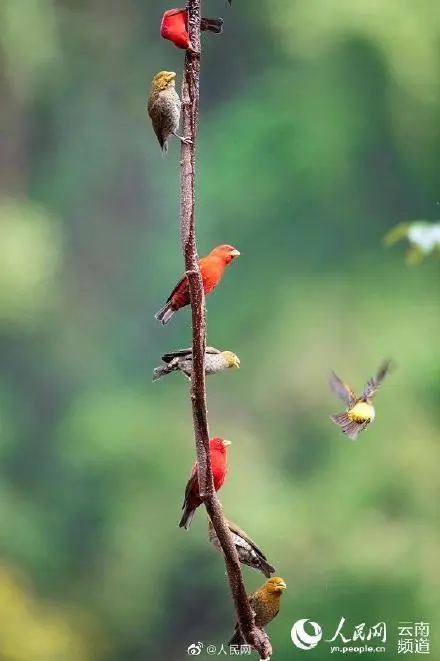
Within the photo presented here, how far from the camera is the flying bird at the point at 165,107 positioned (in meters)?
1.77

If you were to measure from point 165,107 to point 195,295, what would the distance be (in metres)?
0.45

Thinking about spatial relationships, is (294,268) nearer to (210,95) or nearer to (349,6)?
(210,95)

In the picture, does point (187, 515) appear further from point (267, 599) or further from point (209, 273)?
point (209, 273)

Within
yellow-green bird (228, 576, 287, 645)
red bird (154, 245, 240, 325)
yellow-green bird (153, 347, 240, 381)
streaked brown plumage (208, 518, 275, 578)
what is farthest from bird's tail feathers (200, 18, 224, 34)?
yellow-green bird (228, 576, 287, 645)

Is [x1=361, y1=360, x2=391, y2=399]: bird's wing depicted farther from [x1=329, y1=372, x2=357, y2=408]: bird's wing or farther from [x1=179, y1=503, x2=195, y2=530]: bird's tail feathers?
[x1=179, y1=503, x2=195, y2=530]: bird's tail feathers

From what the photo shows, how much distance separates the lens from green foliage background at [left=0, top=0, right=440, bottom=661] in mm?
2637

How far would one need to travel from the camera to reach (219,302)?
9.03 feet

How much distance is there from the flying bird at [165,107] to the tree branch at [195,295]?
192 millimetres

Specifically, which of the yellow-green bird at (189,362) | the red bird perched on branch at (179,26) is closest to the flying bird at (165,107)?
the red bird perched on branch at (179,26)

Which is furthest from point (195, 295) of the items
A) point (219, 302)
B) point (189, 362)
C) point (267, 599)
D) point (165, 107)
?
point (219, 302)

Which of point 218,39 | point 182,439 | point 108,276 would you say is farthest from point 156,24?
point 182,439

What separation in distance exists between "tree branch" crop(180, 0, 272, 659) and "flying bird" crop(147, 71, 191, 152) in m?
0.19

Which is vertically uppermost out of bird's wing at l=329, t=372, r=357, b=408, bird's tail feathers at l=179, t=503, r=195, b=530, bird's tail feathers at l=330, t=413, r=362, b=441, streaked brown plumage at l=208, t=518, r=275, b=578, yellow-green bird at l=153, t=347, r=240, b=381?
bird's wing at l=329, t=372, r=357, b=408

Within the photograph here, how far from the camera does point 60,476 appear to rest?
2.67m
